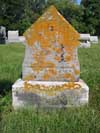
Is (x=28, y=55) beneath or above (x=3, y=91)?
above

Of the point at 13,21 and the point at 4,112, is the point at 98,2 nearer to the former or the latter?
the point at 13,21

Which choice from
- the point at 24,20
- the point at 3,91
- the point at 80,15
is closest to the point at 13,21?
the point at 24,20

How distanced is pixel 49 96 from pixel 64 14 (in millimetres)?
63439

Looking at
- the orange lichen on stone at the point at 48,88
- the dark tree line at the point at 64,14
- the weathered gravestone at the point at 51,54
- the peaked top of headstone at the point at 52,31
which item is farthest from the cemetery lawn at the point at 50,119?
the dark tree line at the point at 64,14

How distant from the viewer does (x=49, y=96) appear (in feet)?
20.9

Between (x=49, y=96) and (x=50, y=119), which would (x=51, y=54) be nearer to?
(x=49, y=96)

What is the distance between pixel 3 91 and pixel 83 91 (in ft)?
5.38

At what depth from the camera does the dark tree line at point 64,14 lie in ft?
193

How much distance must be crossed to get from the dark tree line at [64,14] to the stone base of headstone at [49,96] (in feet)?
143

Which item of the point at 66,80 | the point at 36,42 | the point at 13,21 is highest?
the point at 36,42

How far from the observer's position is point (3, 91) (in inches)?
289

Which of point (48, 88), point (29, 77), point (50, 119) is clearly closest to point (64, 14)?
point (29, 77)

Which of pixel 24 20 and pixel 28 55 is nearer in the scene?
pixel 28 55

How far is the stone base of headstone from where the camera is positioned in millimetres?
6359
